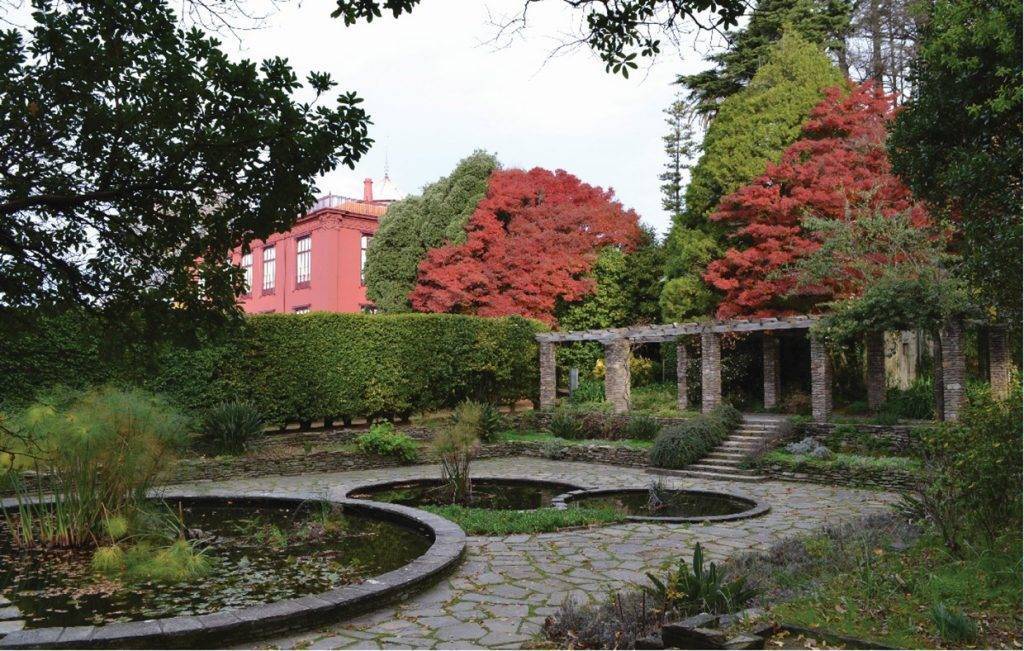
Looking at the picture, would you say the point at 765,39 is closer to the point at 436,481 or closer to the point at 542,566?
the point at 436,481

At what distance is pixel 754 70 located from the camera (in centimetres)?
2309

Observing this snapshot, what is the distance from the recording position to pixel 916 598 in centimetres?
474

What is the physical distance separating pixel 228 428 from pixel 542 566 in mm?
8929

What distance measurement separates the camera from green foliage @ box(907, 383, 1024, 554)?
534cm

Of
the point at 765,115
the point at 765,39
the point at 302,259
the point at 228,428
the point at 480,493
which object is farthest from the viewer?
the point at 302,259

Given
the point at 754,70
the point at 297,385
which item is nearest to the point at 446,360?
the point at 297,385

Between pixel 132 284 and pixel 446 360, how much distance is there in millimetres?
13777

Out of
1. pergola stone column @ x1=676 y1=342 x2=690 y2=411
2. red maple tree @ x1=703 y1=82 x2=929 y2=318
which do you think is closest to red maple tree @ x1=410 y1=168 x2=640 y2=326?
red maple tree @ x1=703 y1=82 x2=929 y2=318

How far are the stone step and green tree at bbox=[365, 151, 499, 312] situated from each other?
13.3 metres

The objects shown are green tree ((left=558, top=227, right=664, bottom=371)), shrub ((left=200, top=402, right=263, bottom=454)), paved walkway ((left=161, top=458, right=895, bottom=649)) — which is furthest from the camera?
green tree ((left=558, top=227, right=664, bottom=371))

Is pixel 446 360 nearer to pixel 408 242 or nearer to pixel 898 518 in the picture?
pixel 408 242

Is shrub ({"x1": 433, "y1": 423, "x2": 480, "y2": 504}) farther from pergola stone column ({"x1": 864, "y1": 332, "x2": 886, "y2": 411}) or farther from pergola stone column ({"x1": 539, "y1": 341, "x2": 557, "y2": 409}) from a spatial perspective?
pergola stone column ({"x1": 864, "y1": 332, "x2": 886, "y2": 411})

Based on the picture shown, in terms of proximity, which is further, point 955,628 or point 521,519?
point 521,519

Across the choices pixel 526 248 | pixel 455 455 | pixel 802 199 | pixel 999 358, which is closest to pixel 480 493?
pixel 455 455
